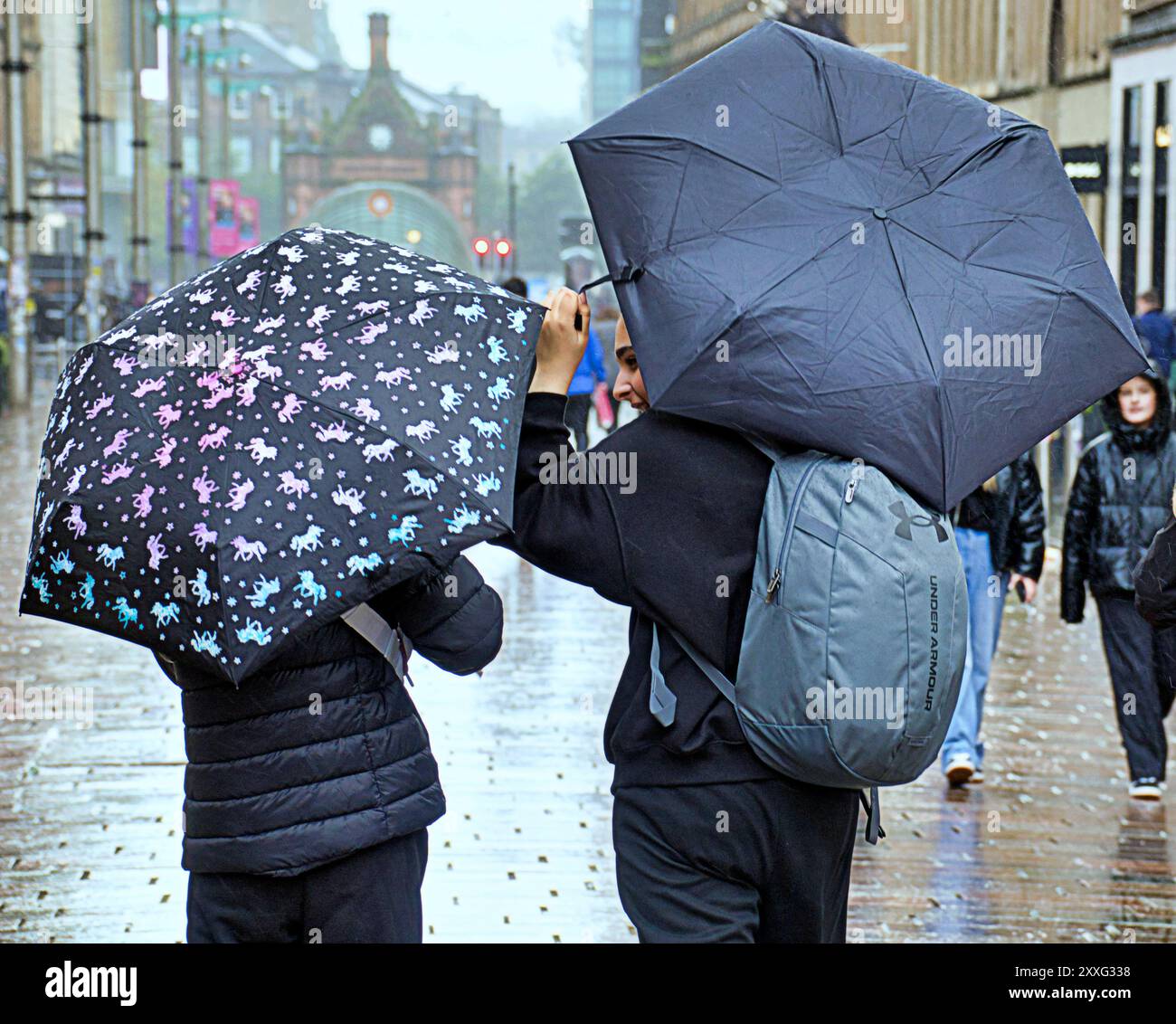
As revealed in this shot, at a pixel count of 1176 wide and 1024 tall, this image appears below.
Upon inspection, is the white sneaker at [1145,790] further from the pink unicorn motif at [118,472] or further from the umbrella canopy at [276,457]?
the pink unicorn motif at [118,472]

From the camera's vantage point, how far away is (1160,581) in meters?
3.69

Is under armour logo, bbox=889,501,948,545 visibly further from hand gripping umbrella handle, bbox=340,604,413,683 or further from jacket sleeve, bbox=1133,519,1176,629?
hand gripping umbrella handle, bbox=340,604,413,683

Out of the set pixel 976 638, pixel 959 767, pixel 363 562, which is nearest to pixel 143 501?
pixel 363 562

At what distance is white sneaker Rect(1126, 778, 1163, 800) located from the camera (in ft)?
24.5

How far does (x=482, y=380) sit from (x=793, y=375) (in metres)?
0.54

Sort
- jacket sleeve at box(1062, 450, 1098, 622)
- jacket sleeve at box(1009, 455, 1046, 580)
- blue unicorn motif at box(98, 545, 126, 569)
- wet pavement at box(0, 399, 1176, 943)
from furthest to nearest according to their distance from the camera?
jacket sleeve at box(1009, 455, 1046, 580) < jacket sleeve at box(1062, 450, 1098, 622) < wet pavement at box(0, 399, 1176, 943) < blue unicorn motif at box(98, 545, 126, 569)

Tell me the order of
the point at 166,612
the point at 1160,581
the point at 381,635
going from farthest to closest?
the point at 1160,581 < the point at 381,635 < the point at 166,612

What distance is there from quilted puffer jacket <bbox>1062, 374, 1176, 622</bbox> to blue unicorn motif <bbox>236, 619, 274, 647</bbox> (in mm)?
5183

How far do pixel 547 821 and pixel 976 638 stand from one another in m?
2.20

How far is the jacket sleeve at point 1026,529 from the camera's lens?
7746 millimetres

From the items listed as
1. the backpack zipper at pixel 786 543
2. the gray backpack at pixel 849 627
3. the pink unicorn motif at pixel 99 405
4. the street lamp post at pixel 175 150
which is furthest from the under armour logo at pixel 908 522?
the street lamp post at pixel 175 150

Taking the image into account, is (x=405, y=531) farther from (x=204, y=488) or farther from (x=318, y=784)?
(x=318, y=784)

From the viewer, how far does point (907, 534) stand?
3.00 meters

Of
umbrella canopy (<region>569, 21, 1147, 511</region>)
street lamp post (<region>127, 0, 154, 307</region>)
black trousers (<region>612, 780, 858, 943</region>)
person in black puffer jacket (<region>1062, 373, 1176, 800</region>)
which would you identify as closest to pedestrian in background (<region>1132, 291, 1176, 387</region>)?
person in black puffer jacket (<region>1062, 373, 1176, 800</region>)
